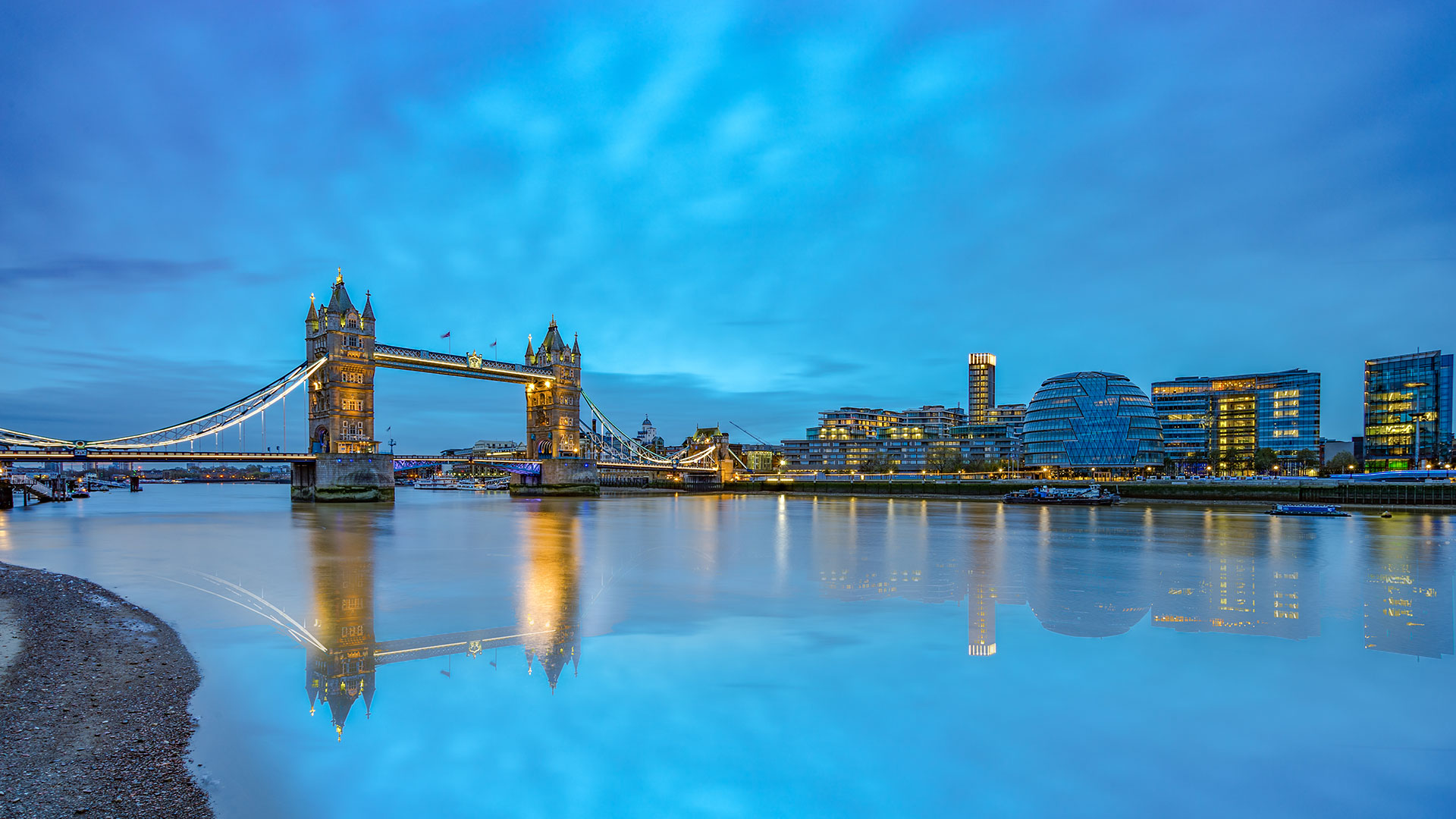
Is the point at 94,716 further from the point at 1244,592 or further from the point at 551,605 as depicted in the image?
the point at 1244,592

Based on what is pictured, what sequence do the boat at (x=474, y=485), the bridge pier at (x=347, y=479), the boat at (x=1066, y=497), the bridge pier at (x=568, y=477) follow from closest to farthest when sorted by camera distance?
the bridge pier at (x=347, y=479) → the boat at (x=1066, y=497) → the bridge pier at (x=568, y=477) → the boat at (x=474, y=485)

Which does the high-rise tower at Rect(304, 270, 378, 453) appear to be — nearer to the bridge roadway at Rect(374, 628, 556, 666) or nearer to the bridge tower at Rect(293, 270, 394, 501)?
the bridge tower at Rect(293, 270, 394, 501)

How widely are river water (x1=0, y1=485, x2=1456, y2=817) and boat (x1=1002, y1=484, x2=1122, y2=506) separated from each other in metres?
49.2

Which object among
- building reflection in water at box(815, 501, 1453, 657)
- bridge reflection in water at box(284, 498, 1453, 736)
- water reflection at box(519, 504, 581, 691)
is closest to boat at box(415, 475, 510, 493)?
bridge reflection in water at box(284, 498, 1453, 736)

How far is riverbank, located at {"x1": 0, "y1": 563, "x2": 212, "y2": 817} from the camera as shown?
21.2 feet

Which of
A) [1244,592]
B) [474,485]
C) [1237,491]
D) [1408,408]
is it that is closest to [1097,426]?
[1408,408]

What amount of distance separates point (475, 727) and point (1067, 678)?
765 cm

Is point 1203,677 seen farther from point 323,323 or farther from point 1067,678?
point 323,323

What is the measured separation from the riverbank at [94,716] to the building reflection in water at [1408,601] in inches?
640

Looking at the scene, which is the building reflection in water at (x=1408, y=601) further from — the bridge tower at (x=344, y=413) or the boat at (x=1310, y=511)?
the bridge tower at (x=344, y=413)

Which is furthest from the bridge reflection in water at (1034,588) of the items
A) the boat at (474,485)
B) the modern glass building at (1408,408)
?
the modern glass building at (1408,408)

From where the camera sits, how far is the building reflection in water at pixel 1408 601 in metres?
12.6

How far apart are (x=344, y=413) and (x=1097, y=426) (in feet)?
382

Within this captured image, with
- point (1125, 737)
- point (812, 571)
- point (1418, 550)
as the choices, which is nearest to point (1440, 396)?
point (1418, 550)
